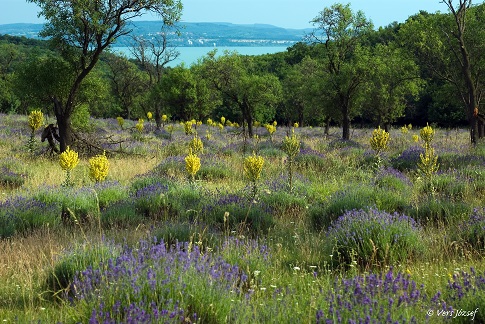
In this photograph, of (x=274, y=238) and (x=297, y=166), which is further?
(x=297, y=166)

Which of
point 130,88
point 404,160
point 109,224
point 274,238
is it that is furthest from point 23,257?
point 130,88

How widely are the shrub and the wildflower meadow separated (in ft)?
0.06

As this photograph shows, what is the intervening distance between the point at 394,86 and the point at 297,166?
652 inches

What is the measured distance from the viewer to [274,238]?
545 centimetres

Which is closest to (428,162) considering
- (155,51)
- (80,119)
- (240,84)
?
(80,119)

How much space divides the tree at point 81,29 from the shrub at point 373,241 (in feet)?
32.4

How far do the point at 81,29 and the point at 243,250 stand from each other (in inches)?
418

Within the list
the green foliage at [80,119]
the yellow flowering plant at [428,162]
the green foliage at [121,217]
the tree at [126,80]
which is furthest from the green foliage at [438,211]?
the tree at [126,80]

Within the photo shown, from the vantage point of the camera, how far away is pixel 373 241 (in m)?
4.51

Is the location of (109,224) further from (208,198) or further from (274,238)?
(274,238)

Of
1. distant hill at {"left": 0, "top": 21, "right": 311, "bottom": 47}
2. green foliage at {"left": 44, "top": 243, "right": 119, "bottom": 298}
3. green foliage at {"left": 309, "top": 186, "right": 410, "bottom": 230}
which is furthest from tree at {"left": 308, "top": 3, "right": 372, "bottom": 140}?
green foliage at {"left": 44, "top": 243, "right": 119, "bottom": 298}

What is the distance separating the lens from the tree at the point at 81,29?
40.7ft

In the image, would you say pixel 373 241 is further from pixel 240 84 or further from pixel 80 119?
pixel 240 84

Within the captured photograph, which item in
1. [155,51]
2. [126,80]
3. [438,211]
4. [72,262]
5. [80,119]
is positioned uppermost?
[155,51]
